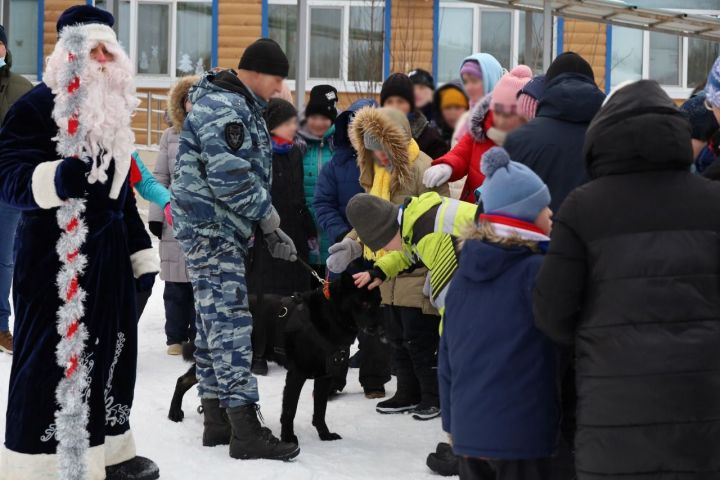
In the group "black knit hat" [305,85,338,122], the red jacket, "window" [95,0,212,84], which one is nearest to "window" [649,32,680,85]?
"window" [95,0,212,84]

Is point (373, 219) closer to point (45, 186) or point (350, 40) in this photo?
point (45, 186)

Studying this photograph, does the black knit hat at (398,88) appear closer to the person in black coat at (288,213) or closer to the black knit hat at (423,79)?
the black knit hat at (423,79)

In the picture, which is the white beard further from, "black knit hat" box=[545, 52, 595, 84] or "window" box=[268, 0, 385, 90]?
"window" box=[268, 0, 385, 90]

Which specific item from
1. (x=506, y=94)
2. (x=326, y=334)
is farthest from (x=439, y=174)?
(x=506, y=94)

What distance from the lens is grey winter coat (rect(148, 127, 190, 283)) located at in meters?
7.64

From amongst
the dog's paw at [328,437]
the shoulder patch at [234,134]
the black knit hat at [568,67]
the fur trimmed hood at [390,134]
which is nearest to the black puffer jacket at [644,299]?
the black knit hat at [568,67]

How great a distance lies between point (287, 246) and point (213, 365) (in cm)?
68

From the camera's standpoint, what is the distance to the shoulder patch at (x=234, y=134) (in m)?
5.00

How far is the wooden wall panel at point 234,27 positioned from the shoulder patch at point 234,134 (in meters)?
13.2

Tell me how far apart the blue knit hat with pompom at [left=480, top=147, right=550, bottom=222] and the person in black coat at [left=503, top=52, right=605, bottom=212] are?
1.70ft

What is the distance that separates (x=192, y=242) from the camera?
17.0ft

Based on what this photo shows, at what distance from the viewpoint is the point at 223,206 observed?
512cm

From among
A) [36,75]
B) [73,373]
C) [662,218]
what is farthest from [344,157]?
[36,75]

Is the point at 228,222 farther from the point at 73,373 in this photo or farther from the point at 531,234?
the point at 531,234
